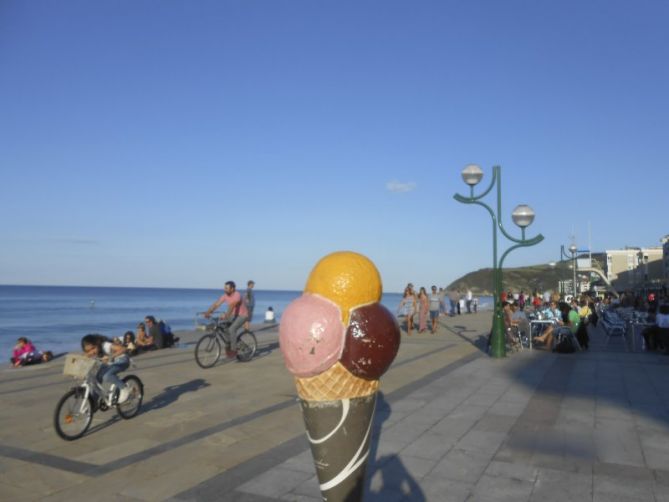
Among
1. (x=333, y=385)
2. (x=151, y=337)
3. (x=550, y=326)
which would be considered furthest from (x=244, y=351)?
(x=333, y=385)

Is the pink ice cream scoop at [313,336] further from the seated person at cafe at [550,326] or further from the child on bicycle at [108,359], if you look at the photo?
the seated person at cafe at [550,326]

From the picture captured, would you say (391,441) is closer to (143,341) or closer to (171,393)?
(171,393)

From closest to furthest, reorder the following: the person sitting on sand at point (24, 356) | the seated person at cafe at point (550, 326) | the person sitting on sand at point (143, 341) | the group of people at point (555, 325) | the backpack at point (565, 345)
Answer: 1. the person sitting on sand at point (24, 356)
2. the backpack at point (565, 345)
3. the group of people at point (555, 325)
4. the seated person at cafe at point (550, 326)
5. the person sitting on sand at point (143, 341)

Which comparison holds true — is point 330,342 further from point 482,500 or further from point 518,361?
point 518,361

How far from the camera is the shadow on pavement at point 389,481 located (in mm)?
4113

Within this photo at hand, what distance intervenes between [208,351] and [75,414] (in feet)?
15.3

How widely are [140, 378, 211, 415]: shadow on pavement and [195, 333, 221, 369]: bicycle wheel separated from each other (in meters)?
1.13

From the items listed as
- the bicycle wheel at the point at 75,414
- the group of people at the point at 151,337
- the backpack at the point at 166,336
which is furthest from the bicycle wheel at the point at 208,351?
the bicycle wheel at the point at 75,414

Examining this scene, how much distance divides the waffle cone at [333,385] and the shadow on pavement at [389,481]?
2.15 meters

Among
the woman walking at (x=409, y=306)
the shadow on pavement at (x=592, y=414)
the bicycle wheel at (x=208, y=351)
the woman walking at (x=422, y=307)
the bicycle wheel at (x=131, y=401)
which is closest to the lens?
the shadow on pavement at (x=592, y=414)

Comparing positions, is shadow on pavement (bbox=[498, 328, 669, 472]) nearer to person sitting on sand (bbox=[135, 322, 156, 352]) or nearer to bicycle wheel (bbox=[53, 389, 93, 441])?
bicycle wheel (bbox=[53, 389, 93, 441])

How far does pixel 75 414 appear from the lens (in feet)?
20.1

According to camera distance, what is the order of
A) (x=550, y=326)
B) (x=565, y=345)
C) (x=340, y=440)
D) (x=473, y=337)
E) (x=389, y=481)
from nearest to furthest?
(x=340, y=440)
(x=389, y=481)
(x=565, y=345)
(x=550, y=326)
(x=473, y=337)

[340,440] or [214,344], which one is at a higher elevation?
[340,440]
